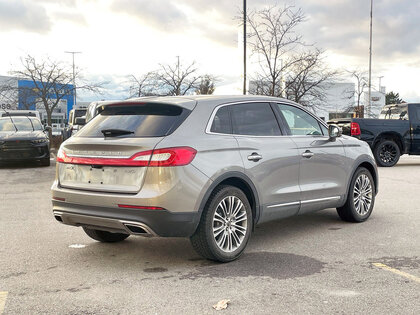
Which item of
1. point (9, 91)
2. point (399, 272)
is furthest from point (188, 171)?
point (9, 91)

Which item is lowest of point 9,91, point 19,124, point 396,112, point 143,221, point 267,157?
point 143,221

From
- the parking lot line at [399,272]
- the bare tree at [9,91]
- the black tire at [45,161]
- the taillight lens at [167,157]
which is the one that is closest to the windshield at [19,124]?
the black tire at [45,161]

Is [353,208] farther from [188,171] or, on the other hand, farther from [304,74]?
[304,74]

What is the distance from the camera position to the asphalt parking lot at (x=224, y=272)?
3896mm

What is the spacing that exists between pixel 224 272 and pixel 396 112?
13.5 meters

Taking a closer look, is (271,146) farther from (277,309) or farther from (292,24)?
(292,24)

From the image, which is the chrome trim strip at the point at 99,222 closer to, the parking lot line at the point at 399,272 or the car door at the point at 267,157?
the car door at the point at 267,157

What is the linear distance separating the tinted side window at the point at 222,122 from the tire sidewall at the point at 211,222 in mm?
603

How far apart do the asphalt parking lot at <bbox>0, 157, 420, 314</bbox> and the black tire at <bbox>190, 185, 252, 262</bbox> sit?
0.12 metres

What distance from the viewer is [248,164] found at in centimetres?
522

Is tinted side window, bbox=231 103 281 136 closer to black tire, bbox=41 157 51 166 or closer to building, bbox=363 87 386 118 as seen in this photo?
black tire, bbox=41 157 51 166

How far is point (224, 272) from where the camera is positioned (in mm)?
4730

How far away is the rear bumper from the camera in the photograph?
4562mm

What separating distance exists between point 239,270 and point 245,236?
19.9 inches
